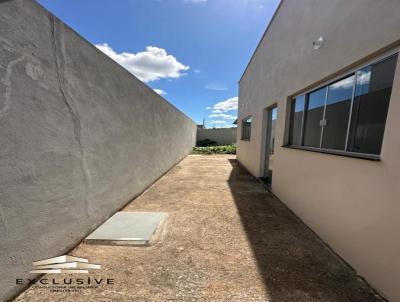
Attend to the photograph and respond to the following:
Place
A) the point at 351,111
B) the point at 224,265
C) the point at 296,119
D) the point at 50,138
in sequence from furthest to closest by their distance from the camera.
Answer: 1. the point at 296,119
2. the point at 351,111
3. the point at 224,265
4. the point at 50,138

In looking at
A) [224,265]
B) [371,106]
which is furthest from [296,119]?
[224,265]

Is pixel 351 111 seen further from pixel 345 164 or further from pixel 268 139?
pixel 268 139

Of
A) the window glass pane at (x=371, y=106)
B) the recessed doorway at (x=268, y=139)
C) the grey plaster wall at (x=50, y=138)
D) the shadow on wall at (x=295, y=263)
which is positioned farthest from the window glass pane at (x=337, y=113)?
the grey plaster wall at (x=50, y=138)

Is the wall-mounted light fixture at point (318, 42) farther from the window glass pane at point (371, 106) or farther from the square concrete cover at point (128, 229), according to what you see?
the square concrete cover at point (128, 229)

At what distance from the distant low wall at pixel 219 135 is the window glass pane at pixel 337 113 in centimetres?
1483

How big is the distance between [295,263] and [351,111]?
1819 mm

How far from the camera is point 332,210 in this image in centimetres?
206

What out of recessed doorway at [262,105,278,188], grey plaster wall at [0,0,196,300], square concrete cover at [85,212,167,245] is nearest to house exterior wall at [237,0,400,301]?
recessed doorway at [262,105,278,188]

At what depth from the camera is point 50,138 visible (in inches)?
65.5

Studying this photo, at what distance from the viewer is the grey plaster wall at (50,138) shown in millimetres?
1345

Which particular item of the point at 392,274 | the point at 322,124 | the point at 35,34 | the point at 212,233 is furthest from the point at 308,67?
the point at 35,34

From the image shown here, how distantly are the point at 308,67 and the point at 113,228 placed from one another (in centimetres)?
373

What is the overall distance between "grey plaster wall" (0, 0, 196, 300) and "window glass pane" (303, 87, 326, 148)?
3.17m

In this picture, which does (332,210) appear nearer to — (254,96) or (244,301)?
(244,301)
